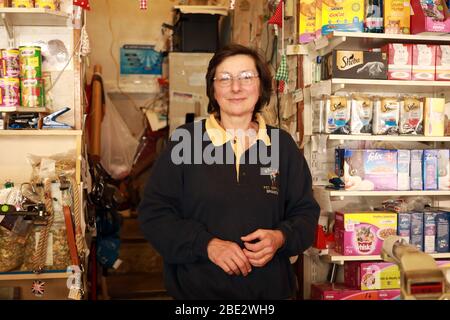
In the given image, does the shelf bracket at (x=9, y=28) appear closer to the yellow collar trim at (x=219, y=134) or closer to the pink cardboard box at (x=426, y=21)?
the yellow collar trim at (x=219, y=134)

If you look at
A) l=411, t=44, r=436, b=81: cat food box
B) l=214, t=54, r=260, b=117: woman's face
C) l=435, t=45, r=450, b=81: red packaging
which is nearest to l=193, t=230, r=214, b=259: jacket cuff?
l=214, t=54, r=260, b=117: woman's face

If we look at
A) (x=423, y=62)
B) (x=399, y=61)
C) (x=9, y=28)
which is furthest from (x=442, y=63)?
(x=9, y=28)

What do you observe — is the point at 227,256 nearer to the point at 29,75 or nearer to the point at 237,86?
the point at 237,86

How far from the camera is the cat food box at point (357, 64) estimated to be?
272 cm

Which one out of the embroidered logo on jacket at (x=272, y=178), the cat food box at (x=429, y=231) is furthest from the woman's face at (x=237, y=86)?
the cat food box at (x=429, y=231)

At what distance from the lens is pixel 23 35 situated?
2.78 meters

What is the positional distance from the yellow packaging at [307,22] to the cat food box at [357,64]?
0.25 meters

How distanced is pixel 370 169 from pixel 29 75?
1.90 m

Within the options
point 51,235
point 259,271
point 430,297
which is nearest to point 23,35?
point 51,235

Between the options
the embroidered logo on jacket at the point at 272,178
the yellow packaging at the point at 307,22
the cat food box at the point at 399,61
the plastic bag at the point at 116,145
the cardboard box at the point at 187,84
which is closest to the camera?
the embroidered logo on jacket at the point at 272,178

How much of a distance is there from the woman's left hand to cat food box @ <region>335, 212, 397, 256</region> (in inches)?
52.4

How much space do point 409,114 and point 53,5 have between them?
6.61ft

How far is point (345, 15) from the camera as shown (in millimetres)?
2777

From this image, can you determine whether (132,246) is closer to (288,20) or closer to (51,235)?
(51,235)
